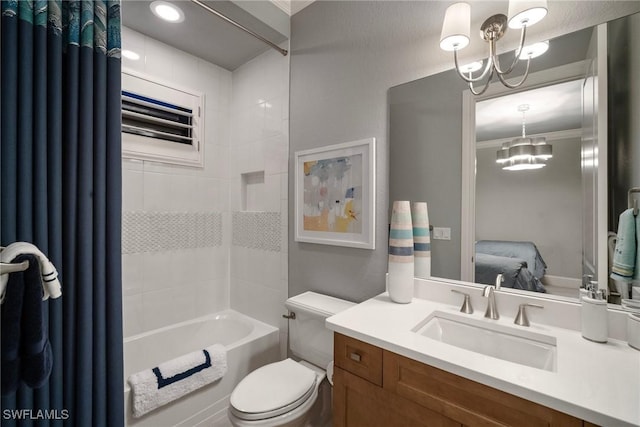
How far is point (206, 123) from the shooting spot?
2.38m

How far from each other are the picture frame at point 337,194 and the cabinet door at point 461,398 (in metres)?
0.73

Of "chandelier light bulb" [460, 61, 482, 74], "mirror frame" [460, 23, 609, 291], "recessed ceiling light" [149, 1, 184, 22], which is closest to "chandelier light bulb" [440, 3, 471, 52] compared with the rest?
"chandelier light bulb" [460, 61, 482, 74]

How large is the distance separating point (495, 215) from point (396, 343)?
28.1 inches

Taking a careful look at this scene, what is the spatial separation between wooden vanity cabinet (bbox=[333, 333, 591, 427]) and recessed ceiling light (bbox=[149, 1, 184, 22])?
209cm

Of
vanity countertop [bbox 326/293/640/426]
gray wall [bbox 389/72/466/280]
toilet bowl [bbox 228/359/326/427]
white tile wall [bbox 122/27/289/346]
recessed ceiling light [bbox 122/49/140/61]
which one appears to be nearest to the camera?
vanity countertop [bbox 326/293/640/426]

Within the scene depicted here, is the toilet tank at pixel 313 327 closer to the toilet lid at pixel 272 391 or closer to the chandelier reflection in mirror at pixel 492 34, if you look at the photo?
the toilet lid at pixel 272 391

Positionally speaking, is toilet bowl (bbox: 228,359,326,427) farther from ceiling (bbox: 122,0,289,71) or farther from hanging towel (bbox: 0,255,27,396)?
ceiling (bbox: 122,0,289,71)

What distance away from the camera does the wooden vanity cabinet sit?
2.46 ft

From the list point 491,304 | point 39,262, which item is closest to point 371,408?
point 491,304

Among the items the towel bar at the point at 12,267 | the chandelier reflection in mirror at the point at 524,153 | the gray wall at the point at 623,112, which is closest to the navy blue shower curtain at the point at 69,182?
the towel bar at the point at 12,267

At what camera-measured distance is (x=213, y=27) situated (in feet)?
6.33

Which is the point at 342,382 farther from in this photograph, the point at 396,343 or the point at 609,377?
the point at 609,377

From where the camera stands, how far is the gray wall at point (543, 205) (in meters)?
1.08

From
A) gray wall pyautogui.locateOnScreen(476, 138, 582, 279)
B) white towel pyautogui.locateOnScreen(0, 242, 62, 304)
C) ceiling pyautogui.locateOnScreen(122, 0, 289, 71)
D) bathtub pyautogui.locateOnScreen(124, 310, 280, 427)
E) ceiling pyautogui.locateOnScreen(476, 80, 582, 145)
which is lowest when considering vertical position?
bathtub pyautogui.locateOnScreen(124, 310, 280, 427)
